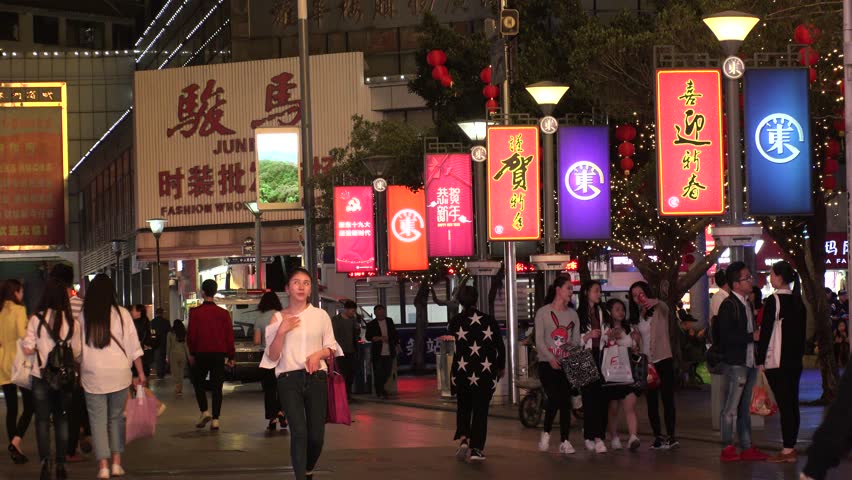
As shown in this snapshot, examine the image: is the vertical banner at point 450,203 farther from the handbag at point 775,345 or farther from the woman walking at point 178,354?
the handbag at point 775,345

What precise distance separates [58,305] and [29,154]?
2372 inches

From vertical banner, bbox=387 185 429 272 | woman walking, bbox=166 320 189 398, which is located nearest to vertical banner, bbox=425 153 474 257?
vertical banner, bbox=387 185 429 272

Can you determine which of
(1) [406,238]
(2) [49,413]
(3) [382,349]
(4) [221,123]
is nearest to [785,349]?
(2) [49,413]

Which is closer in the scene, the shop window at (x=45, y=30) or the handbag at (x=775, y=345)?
the handbag at (x=775, y=345)

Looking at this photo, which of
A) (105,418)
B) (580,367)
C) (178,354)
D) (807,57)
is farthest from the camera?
(178,354)

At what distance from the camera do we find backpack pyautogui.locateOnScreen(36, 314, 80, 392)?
13788mm

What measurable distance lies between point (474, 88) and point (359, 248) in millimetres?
4611

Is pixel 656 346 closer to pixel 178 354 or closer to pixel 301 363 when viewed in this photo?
pixel 301 363

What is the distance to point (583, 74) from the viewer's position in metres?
23.2

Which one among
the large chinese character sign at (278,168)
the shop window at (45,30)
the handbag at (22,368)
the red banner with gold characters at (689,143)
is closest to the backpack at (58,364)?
the handbag at (22,368)

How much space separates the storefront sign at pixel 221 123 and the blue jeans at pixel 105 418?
38634mm

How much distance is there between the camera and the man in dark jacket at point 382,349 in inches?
1120

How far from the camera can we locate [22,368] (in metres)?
14.0

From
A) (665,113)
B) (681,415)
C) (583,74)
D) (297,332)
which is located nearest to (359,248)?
(583,74)
